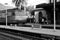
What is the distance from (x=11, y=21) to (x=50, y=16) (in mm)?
8937

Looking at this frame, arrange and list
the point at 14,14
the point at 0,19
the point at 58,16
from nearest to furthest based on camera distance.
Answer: the point at 58,16 < the point at 14,14 < the point at 0,19

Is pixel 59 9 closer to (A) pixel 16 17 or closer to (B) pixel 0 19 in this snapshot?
(A) pixel 16 17

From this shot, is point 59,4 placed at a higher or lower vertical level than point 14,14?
higher

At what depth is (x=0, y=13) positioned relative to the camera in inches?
1183

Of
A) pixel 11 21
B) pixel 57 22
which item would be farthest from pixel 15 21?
pixel 57 22

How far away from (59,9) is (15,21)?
392 inches

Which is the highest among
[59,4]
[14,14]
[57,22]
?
[59,4]

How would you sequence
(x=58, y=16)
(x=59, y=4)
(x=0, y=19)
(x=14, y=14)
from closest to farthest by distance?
(x=59, y=4), (x=58, y=16), (x=14, y=14), (x=0, y=19)

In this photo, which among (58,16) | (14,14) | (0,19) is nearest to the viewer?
(58,16)

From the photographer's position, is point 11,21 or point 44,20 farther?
point 44,20

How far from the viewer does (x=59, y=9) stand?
25391 mm

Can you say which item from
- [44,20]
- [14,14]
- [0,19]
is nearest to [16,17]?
[14,14]

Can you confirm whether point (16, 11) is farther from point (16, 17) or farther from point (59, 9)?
point (59, 9)

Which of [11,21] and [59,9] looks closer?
[59,9]
